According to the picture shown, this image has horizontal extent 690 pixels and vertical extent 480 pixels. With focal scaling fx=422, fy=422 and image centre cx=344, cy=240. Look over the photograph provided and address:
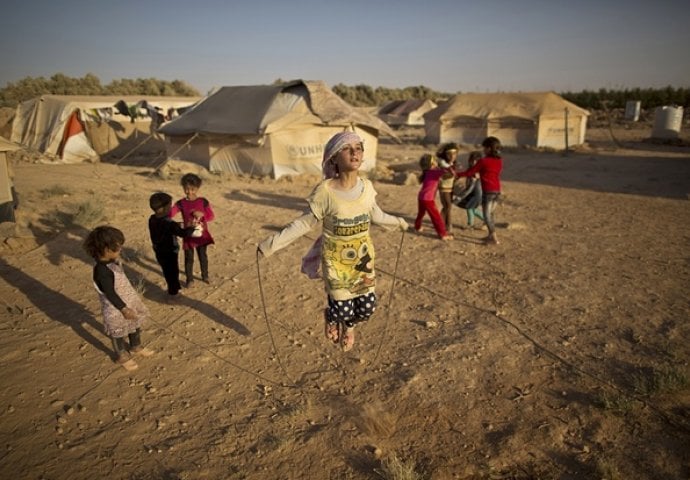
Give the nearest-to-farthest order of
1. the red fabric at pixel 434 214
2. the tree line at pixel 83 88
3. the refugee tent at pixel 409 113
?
the red fabric at pixel 434 214, the tree line at pixel 83 88, the refugee tent at pixel 409 113

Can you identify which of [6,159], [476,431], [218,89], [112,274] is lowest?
[476,431]

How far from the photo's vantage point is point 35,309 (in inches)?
177

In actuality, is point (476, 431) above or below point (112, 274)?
below

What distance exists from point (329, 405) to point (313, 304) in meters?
1.72

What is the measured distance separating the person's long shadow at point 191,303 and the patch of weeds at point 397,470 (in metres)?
2.02

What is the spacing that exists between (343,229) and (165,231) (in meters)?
2.37

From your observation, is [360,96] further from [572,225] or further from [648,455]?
[648,455]

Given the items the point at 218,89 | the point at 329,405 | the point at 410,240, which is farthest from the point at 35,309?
the point at 218,89

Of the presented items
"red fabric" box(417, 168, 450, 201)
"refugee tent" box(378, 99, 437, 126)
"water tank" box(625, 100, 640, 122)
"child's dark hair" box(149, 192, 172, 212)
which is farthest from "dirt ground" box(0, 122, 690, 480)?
"water tank" box(625, 100, 640, 122)

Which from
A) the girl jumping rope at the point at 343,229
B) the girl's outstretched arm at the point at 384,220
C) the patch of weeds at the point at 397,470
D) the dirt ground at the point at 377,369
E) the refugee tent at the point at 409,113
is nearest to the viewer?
the patch of weeds at the point at 397,470

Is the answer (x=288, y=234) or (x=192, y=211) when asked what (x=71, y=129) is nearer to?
(x=192, y=211)

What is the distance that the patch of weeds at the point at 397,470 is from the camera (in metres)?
2.37

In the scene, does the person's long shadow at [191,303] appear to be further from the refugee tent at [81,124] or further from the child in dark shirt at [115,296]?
the refugee tent at [81,124]

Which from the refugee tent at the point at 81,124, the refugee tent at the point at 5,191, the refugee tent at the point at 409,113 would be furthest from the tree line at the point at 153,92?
the refugee tent at the point at 5,191
